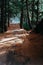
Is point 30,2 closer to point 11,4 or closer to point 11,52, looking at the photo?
point 11,4

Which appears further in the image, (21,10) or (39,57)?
(21,10)

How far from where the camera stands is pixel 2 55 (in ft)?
23.5

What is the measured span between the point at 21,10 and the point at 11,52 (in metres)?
17.2

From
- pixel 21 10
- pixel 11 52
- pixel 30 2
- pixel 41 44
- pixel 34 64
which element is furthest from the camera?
pixel 30 2

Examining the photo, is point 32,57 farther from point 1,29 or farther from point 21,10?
point 21,10

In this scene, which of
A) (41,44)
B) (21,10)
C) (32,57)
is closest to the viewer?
(32,57)

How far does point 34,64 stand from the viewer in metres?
6.14

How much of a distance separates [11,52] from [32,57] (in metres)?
1.05

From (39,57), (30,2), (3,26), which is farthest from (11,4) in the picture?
(39,57)

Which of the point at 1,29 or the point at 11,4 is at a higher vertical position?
the point at 11,4

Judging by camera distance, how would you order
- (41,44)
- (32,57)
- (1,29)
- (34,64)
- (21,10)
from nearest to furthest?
1. (34,64)
2. (32,57)
3. (41,44)
4. (1,29)
5. (21,10)

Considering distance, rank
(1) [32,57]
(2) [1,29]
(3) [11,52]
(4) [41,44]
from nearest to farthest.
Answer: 1. (1) [32,57]
2. (3) [11,52]
3. (4) [41,44]
4. (2) [1,29]

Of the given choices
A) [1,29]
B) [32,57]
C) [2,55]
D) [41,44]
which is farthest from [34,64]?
[1,29]

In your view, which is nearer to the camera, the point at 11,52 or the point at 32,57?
the point at 32,57
